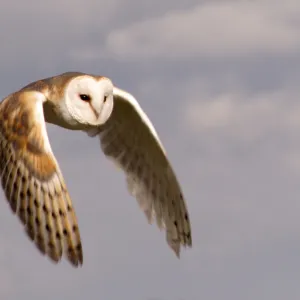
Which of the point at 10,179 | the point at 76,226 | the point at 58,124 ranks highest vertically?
the point at 58,124

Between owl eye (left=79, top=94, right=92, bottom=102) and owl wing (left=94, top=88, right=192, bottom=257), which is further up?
owl eye (left=79, top=94, right=92, bottom=102)

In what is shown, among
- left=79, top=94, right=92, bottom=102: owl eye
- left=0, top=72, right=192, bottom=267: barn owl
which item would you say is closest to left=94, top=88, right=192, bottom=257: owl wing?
left=0, top=72, right=192, bottom=267: barn owl

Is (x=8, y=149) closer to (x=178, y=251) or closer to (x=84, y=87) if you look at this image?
(x=84, y=87)

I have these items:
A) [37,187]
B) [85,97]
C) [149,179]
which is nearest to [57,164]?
[37,187]

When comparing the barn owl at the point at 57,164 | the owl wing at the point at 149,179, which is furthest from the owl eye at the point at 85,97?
the owl wing at the point at 149,179

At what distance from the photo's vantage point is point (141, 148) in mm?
14781

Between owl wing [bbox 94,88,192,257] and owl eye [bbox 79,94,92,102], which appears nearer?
owl eye [bbox 79,94,92,102]

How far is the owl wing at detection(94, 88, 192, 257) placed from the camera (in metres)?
14.8

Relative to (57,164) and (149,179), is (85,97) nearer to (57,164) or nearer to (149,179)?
(57,164)

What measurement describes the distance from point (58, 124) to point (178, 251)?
277cm

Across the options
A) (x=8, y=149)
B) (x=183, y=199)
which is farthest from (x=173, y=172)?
(x=8, y=149)

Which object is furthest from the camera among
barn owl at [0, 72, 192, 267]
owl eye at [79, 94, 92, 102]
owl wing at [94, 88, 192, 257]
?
owl wing at [94, 88, 192, 257]

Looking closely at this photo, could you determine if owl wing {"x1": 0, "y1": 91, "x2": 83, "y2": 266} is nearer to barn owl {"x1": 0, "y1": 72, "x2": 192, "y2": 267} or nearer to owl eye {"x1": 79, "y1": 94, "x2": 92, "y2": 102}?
barn owl {"x1": 0, "y1": 72, "x2": 192, "y2": 267}

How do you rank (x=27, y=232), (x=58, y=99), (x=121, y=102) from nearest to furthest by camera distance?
(x=27, y=232) → (x=58, y=99) → (x=121, y=102)
